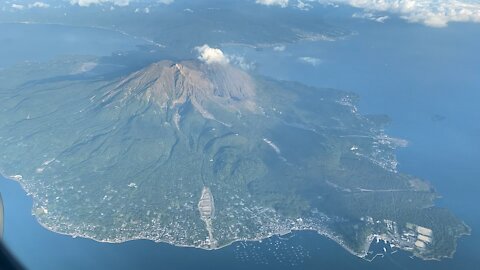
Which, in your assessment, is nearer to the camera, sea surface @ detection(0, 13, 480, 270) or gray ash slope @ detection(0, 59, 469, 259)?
sea surface @ detection(0, 13, 480, 270)

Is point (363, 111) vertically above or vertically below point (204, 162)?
above

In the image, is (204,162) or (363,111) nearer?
(204,162)

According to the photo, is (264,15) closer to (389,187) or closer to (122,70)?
(122,70)

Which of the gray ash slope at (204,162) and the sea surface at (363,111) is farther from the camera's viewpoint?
the gray ash slope at (204,162)

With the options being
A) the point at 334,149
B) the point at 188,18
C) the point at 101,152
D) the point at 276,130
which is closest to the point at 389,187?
the point at 334,149
